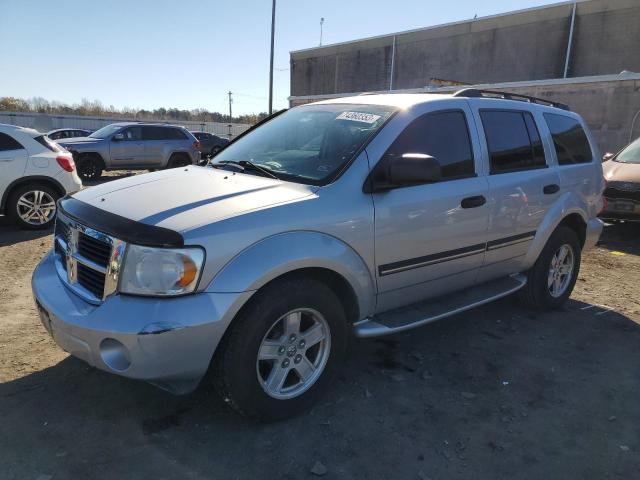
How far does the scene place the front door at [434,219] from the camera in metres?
3.18

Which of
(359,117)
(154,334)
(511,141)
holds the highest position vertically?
(359,117)

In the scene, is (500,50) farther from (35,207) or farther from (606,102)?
(35,207)

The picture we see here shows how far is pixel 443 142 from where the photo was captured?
360cm

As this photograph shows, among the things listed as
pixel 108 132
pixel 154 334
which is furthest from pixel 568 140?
pixel 108 132

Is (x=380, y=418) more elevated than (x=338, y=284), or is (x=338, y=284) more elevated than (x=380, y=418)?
(x=338, y=284)

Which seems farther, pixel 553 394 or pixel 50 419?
pixel 553 394

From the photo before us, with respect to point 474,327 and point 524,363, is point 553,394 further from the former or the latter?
point 474,327

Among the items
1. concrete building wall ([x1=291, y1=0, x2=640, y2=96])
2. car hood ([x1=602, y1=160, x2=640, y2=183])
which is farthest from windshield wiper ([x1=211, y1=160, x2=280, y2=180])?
concrete building wall ([x1=291, y1=0, x2=640, y2=96])

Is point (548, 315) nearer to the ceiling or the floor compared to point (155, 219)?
nearer to the floor

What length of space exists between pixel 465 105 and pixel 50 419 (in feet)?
11.5

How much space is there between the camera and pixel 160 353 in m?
2.34

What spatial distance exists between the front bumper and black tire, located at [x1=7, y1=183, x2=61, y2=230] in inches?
233

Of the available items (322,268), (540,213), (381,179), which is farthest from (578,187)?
(322,268)

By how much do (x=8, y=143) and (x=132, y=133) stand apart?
8469mm
